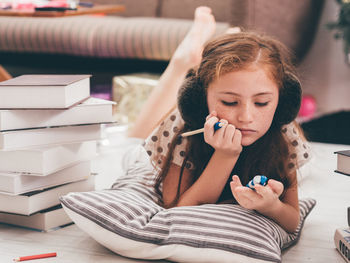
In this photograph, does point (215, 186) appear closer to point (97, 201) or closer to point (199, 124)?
point (199, 124)

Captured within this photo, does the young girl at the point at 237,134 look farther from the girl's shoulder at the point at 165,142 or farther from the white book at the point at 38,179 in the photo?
the white book at the point at 38,179

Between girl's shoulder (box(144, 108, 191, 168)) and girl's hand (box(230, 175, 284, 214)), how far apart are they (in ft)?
0.61

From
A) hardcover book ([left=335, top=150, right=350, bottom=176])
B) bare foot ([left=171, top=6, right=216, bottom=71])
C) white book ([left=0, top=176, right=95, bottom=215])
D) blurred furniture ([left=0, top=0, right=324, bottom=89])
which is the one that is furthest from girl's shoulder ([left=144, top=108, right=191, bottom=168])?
blurred furniture ([left=0, top=0, right=324, bottom=89])

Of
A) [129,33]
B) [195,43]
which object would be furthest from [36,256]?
[129,33]

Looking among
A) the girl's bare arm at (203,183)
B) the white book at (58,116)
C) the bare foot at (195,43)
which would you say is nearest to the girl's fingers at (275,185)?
the girl's bare arm at (203,183)

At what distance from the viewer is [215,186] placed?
43.7 inches

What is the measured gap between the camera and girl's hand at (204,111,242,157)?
1019mm

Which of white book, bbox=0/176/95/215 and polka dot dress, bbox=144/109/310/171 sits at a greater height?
polka dot dress, bbox=144/109/310/171

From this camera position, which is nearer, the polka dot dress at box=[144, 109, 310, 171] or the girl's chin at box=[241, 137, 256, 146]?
the girl's chin at box=[241, 137, 256, 146]

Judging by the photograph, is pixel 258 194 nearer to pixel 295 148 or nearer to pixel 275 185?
pixel 275 185

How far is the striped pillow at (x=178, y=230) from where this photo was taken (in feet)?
3.15

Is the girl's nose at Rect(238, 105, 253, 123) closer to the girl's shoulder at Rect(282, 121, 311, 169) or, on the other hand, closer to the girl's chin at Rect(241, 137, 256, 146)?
the girl's chin at Rect(241, 137, 256, 146)

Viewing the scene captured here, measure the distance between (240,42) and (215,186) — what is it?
0.97ft

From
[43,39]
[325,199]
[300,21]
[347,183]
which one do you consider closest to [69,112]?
[325,199]
